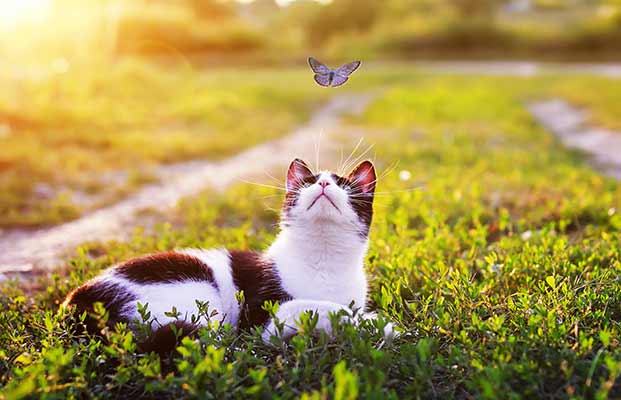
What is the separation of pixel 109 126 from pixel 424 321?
30.7 feet

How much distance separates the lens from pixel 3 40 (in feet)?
76.8

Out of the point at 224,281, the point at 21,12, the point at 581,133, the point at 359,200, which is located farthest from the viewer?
the point at 21,12

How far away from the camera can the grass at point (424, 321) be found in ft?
7.34

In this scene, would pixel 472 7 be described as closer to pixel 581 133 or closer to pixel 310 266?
pixel 581 133

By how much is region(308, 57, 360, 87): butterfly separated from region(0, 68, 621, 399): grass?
1057 mm

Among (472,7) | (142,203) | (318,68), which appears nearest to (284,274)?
(318,68)

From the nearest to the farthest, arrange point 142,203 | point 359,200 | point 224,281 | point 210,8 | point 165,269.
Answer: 1. point 165,269
2. point 224,281
3. point 359,200
4. point 142,203
5. point 210,8

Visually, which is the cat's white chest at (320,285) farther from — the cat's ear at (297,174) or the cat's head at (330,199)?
the cat's ear at (297,174)

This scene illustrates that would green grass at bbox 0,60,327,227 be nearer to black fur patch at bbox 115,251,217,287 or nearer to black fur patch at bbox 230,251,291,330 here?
black fur patch at bbox 115,251,217,287

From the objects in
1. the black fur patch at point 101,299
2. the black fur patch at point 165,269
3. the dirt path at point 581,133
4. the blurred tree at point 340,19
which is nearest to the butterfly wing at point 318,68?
the black fur patch at point 165,269

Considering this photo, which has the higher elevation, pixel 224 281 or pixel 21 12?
pixel 21 12

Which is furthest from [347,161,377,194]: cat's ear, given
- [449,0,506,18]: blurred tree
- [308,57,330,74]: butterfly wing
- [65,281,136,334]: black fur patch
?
[449,0,506,18]: blurred tree

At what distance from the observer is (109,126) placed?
35.3 ft

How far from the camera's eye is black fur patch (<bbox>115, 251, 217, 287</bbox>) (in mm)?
2824
